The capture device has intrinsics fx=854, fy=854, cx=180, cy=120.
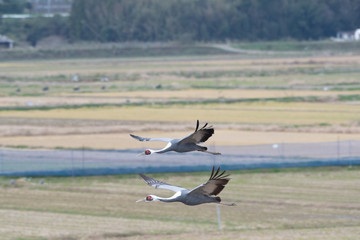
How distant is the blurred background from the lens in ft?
113

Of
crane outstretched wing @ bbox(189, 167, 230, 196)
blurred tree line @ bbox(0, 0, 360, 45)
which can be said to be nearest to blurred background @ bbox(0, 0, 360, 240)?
blurred tree line @ bbox(0, 0, 360, 45)

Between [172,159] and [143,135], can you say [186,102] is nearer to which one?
[143,135]

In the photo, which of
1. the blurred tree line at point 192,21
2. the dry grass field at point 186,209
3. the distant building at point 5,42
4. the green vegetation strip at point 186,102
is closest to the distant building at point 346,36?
the blurred tree line at point 192,21

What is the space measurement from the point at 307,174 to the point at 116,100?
1525 inches

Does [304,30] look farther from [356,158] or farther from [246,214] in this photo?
[246,214]

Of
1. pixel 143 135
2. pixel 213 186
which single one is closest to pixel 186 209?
pixel 143 135

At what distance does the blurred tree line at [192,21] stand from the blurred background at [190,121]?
30 cm

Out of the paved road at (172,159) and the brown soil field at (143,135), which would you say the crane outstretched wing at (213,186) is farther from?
the brown soil field at (143,135)

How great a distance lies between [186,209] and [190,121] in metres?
26.1

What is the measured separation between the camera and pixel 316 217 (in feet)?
111

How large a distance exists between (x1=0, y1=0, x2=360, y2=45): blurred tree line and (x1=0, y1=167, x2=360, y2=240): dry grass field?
10976cm

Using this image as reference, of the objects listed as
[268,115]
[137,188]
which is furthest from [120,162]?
[268,115]

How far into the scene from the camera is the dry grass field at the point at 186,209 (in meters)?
31.6

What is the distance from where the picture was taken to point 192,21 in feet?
523
